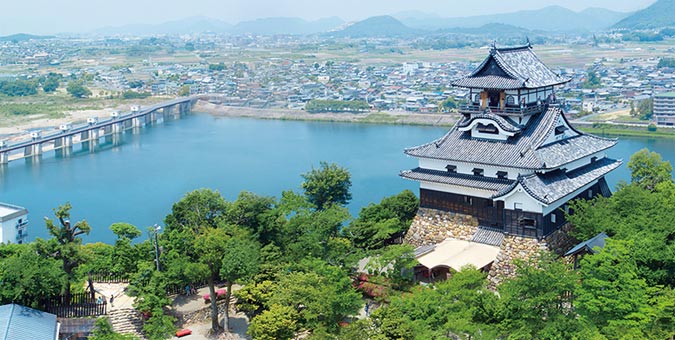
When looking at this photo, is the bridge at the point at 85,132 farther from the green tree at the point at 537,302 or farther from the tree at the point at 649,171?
the green tree at the point at 537,302

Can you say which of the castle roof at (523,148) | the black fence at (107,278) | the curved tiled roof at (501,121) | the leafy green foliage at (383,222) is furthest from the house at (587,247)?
the black fence at (107,278)

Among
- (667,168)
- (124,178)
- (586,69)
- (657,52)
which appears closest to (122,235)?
(667,168)

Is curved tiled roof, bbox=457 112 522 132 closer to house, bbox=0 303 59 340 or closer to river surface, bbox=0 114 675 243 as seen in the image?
house, bbox=0 303 59 340

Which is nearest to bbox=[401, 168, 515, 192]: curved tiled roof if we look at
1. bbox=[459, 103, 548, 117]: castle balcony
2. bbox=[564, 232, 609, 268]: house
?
bbox=[459, 103, 548, 117]: castle balcony

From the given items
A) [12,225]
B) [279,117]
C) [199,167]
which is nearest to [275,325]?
[12,225]

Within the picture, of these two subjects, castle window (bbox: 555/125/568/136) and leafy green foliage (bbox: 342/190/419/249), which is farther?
castle window (bbox: 555/125/568/136)

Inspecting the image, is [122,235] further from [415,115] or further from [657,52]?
[657,52]
